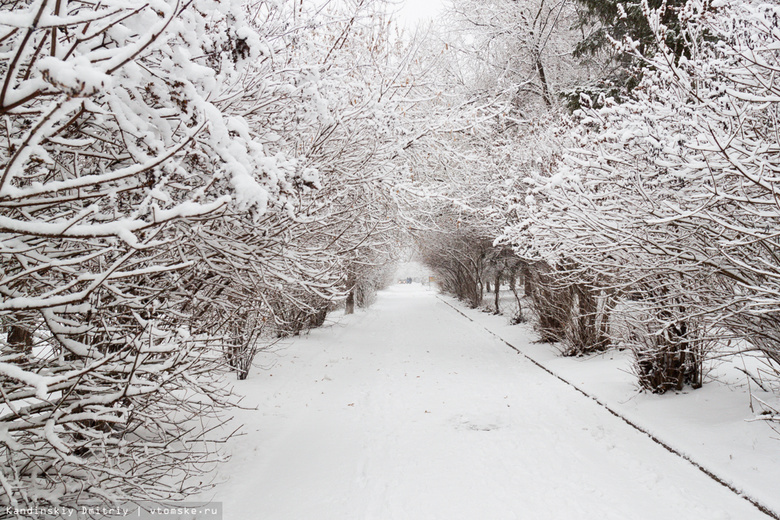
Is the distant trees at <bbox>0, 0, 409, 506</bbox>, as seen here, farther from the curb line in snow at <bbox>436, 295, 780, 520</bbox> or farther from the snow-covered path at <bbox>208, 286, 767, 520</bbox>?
the curb line in snow at <bbox>436, 295, 780, 520</bbox>

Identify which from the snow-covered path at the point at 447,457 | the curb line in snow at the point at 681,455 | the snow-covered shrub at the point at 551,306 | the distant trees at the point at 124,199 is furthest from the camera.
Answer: the snow-covered shrub at the point at 551,306

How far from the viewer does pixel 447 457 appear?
5.06 metres

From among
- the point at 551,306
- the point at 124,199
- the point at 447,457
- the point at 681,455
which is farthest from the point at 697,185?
the point at 551,306

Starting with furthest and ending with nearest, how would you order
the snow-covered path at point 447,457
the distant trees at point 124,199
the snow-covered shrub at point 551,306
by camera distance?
the snow-covered shrub at point 551,306, the snow-covered path at point 447,457, the distant trees at point 124,199

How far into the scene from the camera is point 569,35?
A: 52.1ft

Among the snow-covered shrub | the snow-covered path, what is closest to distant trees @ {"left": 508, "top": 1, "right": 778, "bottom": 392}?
the snow-covered path

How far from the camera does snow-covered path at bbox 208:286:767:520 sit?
3.89 metres

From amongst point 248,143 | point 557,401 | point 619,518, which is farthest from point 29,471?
point 557,401

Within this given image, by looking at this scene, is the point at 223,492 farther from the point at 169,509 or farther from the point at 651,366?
the point at 651,366

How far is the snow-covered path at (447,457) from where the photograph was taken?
3895 mm

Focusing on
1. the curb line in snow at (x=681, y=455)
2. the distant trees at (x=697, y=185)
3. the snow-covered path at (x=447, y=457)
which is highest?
the distant trees at (x=697, y=185)

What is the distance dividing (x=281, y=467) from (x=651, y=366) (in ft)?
17.7

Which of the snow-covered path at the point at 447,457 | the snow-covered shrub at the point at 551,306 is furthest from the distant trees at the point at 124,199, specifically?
the snow-covered shrub at the point at 551,306

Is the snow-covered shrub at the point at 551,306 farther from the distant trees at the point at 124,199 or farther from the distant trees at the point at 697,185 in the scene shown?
the distant trees at the point at 124,199
